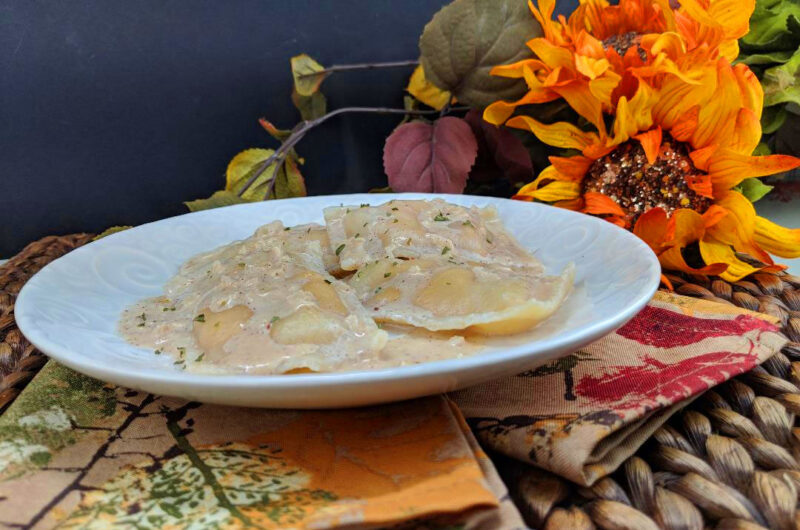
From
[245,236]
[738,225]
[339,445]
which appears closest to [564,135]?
[738,225]

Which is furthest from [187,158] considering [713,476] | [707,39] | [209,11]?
[713,476]

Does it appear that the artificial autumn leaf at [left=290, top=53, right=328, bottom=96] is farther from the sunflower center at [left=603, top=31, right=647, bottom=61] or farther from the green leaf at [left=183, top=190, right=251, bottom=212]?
the sunflower center at [left=603, top=31, right=647, bottom=61]

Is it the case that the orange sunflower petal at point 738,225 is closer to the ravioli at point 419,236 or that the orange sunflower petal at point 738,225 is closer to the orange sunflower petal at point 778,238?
the orange sunflower petal at point 778,238

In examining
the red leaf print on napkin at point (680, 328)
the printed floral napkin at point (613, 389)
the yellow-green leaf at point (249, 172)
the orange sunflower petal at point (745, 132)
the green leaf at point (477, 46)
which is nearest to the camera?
the printed floral napkin at point (613, 389)

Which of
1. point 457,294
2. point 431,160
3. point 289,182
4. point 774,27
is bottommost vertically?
point 289,182

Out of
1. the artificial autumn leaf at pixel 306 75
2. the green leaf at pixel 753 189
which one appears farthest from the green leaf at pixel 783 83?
the artificial autumn leaf at pixel 306 75

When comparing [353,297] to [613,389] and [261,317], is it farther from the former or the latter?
[613,389]
